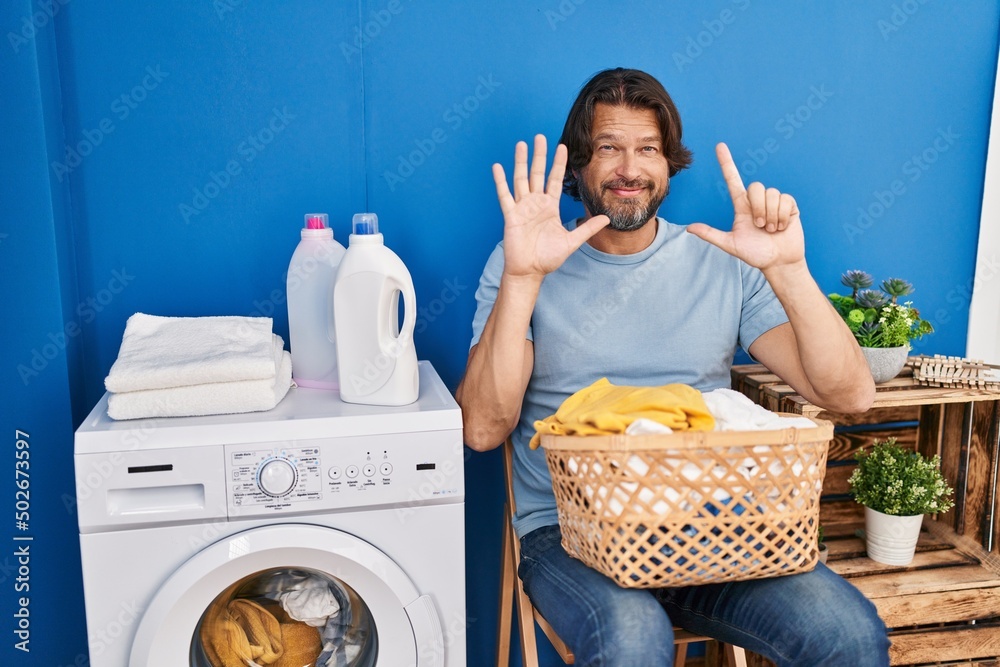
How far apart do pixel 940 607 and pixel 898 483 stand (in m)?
0.25

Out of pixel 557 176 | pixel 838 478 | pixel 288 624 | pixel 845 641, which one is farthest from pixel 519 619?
pixel 557 176

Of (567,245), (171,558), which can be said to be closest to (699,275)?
(567,245)

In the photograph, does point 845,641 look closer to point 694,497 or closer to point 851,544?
point 694,497

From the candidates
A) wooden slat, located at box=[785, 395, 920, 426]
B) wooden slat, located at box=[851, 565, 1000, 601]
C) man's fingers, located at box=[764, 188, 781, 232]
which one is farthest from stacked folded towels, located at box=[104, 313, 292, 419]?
wooden slat, located at box=[851, 565, 1000, 601]

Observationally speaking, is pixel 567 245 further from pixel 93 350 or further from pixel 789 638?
pixel 93 350

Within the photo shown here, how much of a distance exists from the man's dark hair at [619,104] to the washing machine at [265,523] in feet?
1.89

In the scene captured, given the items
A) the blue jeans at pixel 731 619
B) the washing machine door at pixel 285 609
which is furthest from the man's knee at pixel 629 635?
the washing machine door at pixel 285 609

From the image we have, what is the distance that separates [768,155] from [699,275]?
1.51ft

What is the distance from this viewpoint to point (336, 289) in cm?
144

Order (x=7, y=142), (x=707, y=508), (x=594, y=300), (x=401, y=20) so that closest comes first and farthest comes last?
(x=707, y=508) < (x=7, y=142) < (x=594, y=300) < (x=401, y=20)

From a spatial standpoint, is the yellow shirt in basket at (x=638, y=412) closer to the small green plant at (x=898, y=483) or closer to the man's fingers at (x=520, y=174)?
the man's fingers at (x=520, y=174)

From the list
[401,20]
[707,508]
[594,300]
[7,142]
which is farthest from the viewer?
[401,20]

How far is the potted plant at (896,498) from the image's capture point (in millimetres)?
1774

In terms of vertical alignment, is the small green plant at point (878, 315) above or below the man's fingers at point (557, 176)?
below
